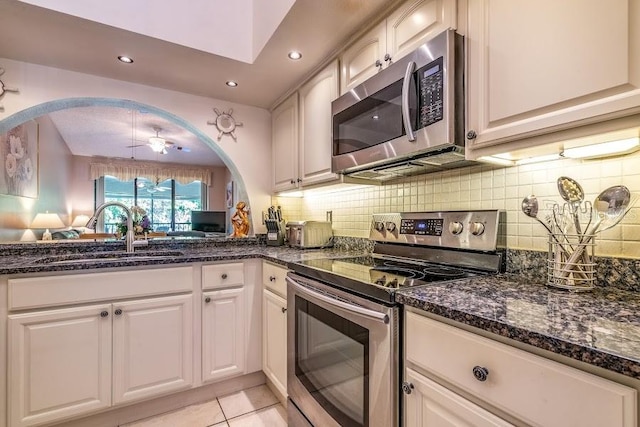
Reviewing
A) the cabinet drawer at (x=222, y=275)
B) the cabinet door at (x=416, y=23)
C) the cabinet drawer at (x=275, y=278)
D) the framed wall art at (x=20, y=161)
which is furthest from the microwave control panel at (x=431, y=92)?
the framed wall art at (x=20, y=161)

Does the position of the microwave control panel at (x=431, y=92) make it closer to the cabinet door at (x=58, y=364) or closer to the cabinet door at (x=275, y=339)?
the cabinet door at (x=275, y=339)

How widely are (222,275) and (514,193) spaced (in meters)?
1.59

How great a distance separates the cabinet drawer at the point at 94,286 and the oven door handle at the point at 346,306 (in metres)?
0.77

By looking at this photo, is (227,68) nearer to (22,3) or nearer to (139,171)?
(22,3)

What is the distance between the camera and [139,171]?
6992 millimetres

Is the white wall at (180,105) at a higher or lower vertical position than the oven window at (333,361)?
higher

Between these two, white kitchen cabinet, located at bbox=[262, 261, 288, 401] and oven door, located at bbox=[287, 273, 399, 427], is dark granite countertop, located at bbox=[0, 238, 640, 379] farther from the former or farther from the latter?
white kitchen cabinet, located at bbox=[262, 261, 288, 401]

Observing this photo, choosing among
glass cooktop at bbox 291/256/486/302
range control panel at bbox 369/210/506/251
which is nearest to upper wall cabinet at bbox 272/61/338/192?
range control panel at bbox 369/210/506/251

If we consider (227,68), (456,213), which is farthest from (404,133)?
(227,68)

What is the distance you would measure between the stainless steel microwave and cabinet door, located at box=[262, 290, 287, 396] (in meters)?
0.86

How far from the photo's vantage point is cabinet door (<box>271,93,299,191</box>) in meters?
2.24

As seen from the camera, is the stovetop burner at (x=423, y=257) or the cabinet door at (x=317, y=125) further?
the cabinet door at (x=317, y=125)

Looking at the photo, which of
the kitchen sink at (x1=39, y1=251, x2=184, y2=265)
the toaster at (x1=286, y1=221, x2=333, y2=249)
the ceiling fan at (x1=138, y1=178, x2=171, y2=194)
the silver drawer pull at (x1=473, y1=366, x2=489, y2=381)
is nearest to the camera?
the silver drawer pull at (x1=473, y1=366, x2=489, y2=381)

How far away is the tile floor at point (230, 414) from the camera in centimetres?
166
